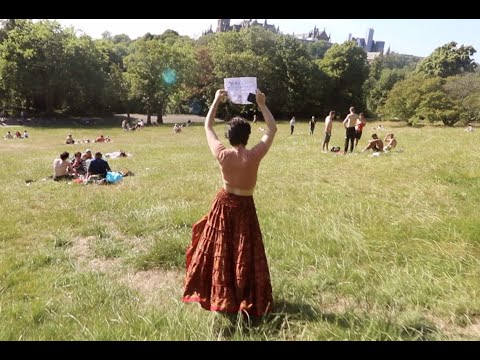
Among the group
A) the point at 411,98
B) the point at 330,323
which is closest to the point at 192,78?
the point at 411,98

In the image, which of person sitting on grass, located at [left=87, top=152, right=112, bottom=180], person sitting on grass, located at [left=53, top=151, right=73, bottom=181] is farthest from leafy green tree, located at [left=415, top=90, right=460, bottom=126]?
person sitting on grass, located at [left=53, top=151, right=73, bottom=181]

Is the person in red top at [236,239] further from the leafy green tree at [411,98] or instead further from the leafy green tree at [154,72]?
the leafy green tree at [411,98]

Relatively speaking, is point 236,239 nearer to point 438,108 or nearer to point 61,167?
point 61,167

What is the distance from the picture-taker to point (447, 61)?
79.3 meters

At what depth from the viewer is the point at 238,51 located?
61.6 meters

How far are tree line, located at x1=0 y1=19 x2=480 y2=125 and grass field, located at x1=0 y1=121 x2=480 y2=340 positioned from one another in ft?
147

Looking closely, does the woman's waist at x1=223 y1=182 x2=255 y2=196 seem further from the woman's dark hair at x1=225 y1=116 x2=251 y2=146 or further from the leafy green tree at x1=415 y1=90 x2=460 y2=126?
the leafy green tree at x1=415 y1=90 x2=460 y2=126

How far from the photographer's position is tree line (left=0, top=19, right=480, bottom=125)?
49656 millimetres

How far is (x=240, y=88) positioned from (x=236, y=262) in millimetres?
1949

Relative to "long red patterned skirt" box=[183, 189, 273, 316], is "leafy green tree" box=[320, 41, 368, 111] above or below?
above

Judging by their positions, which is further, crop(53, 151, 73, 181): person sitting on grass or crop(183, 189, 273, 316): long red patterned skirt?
crop(53, 151, 73, 181): person sitting on grass

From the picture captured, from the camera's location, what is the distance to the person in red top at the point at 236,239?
13.4 feet
